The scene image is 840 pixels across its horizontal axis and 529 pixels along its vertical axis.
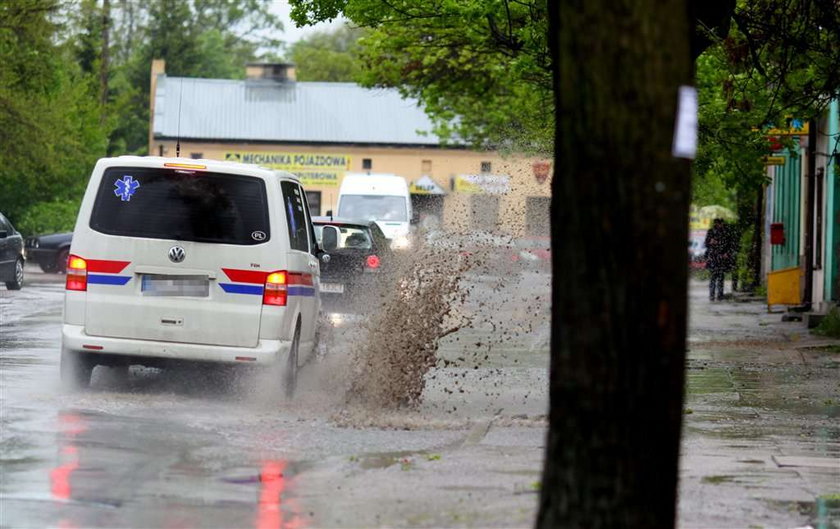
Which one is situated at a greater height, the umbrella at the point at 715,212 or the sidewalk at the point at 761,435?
the umbrella at the point at 715,212

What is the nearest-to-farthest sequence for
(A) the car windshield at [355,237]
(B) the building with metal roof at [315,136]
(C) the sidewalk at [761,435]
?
(C) the sidewalk at [761,435] < (A) the car windshield at [355,237] < (B) the building with metal roof at [315,136]

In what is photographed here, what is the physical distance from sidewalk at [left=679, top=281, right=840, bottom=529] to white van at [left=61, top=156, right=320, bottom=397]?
341 centimetres

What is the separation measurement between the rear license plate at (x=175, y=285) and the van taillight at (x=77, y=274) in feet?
1.46

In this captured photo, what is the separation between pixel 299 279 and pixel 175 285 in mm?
1066

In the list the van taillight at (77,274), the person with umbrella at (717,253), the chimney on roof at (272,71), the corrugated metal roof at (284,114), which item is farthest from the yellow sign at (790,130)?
the chimney on roof at (272,71)

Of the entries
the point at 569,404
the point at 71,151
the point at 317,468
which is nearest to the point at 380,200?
the point at 71,151

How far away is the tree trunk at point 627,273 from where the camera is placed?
5.06m

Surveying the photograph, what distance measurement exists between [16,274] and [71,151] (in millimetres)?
18063

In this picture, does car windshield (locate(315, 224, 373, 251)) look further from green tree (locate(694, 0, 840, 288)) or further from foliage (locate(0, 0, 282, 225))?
foliage (locate(0, 0, 282, 225))

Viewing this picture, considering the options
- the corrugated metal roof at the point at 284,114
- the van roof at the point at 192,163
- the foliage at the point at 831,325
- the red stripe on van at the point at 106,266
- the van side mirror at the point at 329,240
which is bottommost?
the foliage at the point at 831,325

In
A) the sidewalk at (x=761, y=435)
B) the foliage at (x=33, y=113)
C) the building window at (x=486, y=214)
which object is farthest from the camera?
the foliage at (x=33, y=113)

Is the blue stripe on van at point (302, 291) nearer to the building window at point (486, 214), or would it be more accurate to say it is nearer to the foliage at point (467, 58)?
the building window at point (486, 214)

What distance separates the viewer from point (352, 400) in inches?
476

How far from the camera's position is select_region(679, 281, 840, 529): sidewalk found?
25.6 feet
